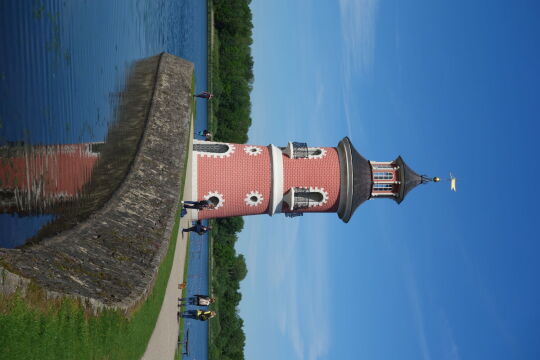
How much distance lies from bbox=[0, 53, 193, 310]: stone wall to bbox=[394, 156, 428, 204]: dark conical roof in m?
9.39

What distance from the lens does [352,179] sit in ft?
74.8

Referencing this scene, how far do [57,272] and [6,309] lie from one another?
9.58 feet

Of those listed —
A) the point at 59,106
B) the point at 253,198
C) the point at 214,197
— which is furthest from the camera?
the point at 253,198

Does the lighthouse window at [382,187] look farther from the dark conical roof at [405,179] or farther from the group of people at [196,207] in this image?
the group of people at [196,207]

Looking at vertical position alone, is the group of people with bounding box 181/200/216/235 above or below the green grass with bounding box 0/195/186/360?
above

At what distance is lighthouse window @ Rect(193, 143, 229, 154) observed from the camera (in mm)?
23062

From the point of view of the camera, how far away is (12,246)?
9758 millimetres

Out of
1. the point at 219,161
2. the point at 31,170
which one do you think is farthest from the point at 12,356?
the point at 219,161

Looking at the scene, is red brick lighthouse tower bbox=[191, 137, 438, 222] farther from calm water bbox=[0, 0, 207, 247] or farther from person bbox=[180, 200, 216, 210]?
calm water bbox=[0, 0, 207, 247]

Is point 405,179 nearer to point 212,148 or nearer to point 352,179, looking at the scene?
point 352,179

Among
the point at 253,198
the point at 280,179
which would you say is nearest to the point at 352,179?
the point at 280,179

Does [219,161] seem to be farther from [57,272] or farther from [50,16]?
[57,272]

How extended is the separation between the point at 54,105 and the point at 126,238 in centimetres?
345

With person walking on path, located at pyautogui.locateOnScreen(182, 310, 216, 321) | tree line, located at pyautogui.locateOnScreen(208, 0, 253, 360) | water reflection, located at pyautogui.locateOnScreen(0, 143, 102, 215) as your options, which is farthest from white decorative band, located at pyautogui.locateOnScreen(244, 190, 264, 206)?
tree line, located at pyautogui.locateOnScreen(208, 0, 253, 360)
